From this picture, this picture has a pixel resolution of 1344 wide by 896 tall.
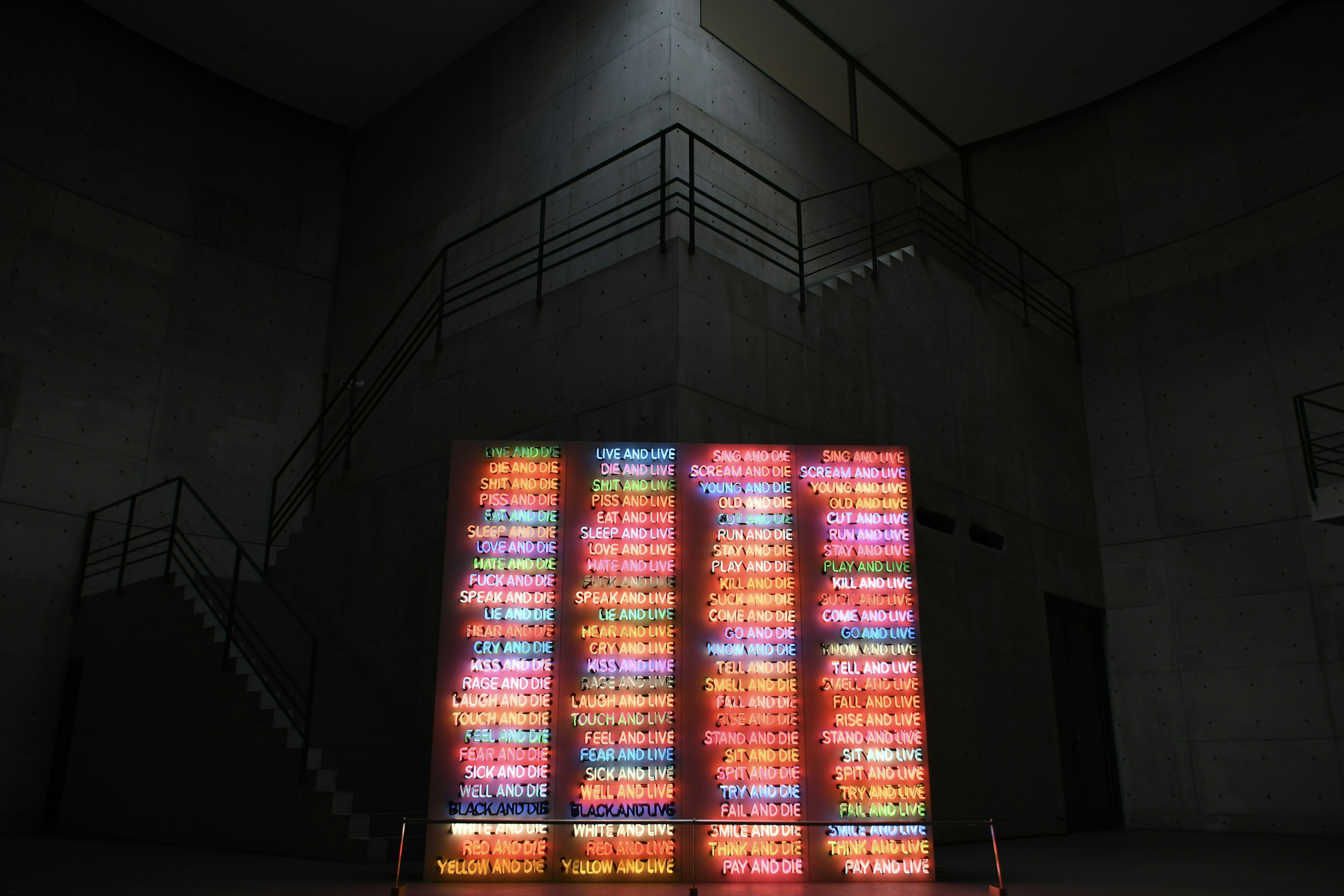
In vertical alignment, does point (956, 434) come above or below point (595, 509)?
above

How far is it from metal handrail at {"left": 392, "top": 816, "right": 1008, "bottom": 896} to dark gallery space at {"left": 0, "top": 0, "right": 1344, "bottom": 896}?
0.12 m

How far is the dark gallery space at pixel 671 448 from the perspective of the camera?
800 centimetres

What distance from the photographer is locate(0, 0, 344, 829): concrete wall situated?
13.4 meters

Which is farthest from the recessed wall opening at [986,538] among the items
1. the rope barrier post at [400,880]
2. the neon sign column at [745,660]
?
the rope barrier post at [400,880]

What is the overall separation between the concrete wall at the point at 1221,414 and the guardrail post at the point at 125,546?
47.6 feet

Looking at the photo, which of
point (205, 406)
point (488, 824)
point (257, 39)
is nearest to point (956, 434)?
point (488, 824)

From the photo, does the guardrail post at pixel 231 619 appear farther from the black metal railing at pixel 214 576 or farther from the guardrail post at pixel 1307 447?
the guardrail post at pixel 1307 447

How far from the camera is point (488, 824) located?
7.55 metres

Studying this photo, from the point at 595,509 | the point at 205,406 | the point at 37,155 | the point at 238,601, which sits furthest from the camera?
the point at 205,406

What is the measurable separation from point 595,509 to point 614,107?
756 centimetres

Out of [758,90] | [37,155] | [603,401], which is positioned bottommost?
[603,401]

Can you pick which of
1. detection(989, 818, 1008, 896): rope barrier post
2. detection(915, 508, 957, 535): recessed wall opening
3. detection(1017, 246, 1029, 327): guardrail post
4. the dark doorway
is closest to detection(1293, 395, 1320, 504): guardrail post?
the dark doorway

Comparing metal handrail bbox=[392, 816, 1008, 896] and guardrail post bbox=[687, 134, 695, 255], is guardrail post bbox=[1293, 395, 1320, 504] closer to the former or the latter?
metal handrail bbox=[392, 816, 1008, 896]

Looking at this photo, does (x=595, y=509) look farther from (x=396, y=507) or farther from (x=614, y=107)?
(x=614, y=107)
